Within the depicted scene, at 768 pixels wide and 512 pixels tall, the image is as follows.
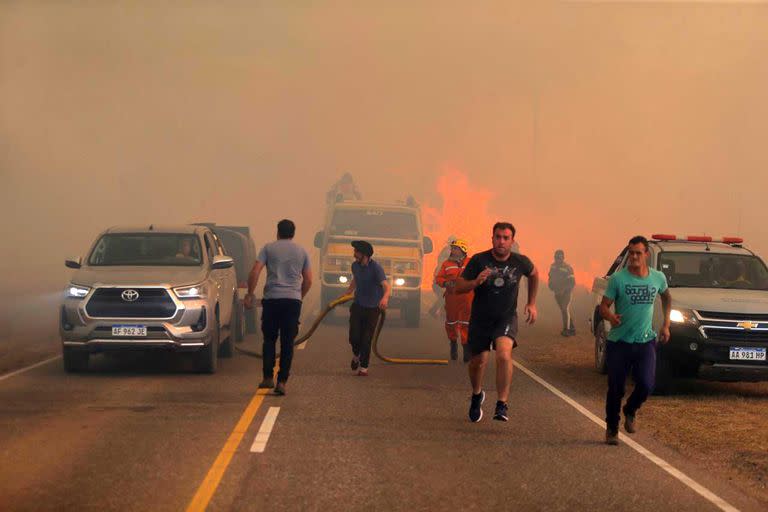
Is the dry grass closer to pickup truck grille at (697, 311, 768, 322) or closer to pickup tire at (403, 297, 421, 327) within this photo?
pickup truck grille at (697, 311, 768, 322)

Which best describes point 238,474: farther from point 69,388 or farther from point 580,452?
point 69,388

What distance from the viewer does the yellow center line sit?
7031 mm

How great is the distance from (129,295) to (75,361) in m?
1.28

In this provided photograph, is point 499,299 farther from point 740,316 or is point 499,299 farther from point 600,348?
point 600,348

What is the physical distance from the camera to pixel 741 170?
7431cm

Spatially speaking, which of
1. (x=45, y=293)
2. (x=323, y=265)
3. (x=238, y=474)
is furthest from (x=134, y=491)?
(x=45, y=293)

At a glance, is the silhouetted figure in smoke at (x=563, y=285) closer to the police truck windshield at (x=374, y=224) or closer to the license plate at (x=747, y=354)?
the police truck windshield at (x=374, y=224)

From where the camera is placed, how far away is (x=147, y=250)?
15953mm

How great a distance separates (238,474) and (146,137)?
79.3 meters

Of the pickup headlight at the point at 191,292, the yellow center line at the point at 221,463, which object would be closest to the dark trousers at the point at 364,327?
the pickup headlight at the point at 191,292

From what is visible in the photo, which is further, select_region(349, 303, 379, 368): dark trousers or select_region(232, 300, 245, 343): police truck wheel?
Answer: select_region(232, 300, 245, 343): police truck wheel

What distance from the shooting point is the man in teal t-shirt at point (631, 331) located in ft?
31.9

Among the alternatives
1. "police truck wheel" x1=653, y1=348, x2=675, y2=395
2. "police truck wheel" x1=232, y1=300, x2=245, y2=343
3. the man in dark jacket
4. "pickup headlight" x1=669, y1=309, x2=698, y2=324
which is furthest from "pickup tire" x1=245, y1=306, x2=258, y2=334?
"pickup headlight" x1=669, y1=309, x2=698, y2=324

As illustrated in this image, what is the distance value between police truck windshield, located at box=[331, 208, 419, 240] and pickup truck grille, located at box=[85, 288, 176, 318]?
1214cm
